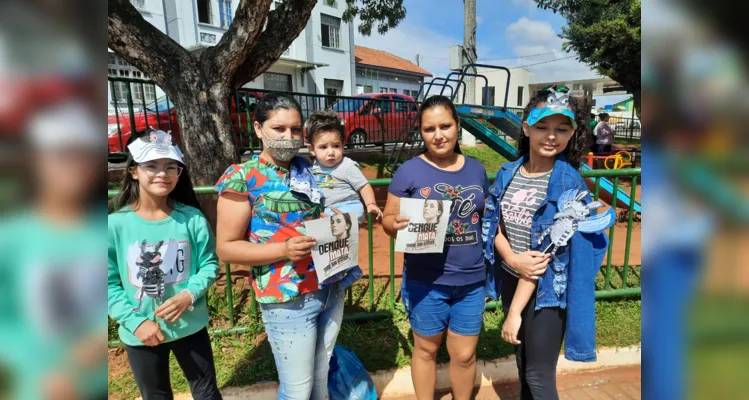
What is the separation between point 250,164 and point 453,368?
1.64 m

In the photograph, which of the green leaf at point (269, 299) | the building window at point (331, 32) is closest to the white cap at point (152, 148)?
the green leaf at point (269, 299)

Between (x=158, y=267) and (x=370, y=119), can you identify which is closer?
(x=158, y=267)

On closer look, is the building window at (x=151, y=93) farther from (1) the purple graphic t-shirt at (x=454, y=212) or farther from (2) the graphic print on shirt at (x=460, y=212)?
(2) the graphic print on shirt at (x=460, y=212)

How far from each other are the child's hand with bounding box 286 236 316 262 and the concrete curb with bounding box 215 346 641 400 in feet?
4.72

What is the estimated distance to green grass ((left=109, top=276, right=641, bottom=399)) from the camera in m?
2.94

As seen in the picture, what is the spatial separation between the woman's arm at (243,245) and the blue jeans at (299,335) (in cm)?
25

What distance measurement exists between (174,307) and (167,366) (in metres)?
0.41

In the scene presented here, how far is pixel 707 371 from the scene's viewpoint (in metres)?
0.51

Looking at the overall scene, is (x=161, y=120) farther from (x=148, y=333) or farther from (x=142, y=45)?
(x=148, y=333)

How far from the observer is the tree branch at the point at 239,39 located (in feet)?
13.7

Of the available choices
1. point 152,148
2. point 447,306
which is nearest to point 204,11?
point 152,148

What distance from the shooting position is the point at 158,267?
186 cm

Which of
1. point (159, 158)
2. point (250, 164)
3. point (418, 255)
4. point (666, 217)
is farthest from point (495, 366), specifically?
point (666, 217)

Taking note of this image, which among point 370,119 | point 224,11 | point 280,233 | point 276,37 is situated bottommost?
point 280,233
